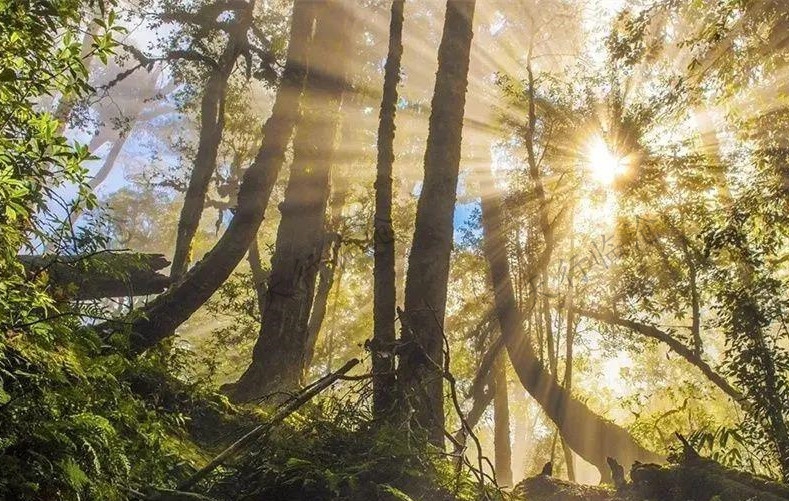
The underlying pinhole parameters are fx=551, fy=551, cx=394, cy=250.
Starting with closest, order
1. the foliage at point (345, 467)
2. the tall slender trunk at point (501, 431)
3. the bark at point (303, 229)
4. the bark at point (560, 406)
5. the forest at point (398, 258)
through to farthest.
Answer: the forest at point (398, 258) < the foliage at point (345, 467) < the bark at point (303, 229) < the bark at point (560, 406) < the tall slender trunk at point (501, 431)

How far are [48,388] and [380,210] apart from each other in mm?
4831

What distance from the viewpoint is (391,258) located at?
6746 millimetres

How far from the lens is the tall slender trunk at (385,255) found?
5.63 meters

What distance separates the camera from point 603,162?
15.9 metres

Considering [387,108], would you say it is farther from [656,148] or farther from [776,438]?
[656,148]

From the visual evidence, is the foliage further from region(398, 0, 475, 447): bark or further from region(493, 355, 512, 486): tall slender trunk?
region(493, 355, 512, 486): tall slender trunk

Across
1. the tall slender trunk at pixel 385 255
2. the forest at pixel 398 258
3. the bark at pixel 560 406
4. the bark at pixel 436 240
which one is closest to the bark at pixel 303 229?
the forest at pixel 398 258

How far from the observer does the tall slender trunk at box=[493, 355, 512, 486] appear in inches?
729

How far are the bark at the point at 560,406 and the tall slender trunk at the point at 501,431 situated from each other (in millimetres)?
5598

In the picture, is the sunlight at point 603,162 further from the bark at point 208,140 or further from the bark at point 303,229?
the bark at point 208,140

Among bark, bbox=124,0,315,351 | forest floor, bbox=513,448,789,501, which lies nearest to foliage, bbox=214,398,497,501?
forest floor, bbox=513,448,789,501

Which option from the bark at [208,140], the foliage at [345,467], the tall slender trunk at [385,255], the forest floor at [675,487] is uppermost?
the bark at [208,140]

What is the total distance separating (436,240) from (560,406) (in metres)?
8.42

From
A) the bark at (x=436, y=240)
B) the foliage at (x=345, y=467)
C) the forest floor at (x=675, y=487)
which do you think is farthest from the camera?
the bark at (x=436, y=240)
